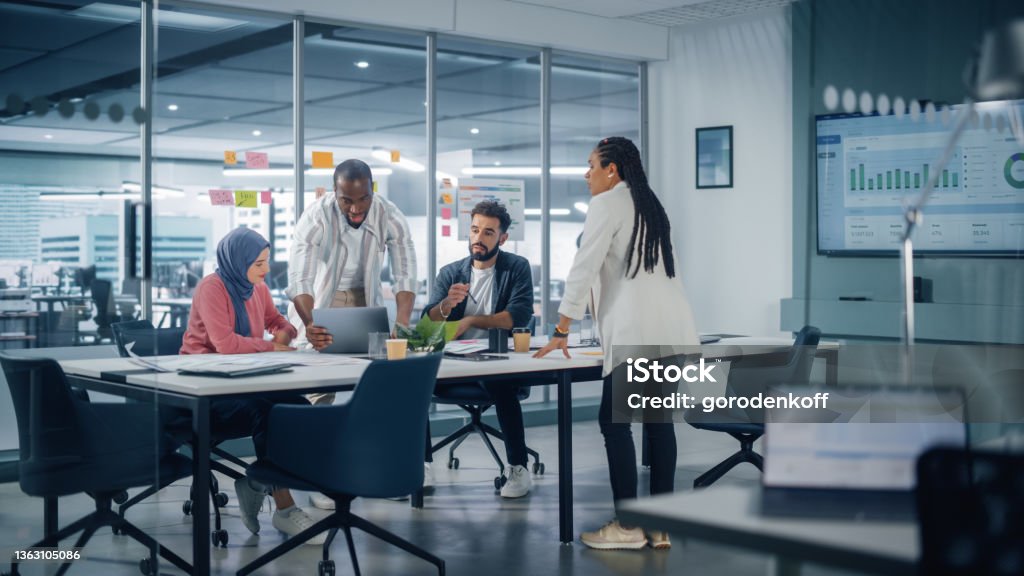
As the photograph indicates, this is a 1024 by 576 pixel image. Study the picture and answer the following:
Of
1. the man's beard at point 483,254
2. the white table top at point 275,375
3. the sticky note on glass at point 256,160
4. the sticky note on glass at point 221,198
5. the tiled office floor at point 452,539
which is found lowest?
the tiled office floor at point 452,539

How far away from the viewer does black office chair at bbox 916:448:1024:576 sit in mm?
1299

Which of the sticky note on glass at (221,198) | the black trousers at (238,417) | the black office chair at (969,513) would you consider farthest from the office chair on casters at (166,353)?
the black office chair at (969,513)

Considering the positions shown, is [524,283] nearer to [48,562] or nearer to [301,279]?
[301,279]

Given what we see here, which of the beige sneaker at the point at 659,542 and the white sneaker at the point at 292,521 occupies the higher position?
the white sneaker at the point at 292,521

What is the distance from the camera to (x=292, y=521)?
4.28m

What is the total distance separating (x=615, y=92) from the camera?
322 inches

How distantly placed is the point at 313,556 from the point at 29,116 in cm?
197

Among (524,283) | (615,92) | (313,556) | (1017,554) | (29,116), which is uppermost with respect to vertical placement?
(615,92)

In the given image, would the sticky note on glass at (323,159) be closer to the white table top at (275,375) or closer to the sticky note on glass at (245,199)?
the sticky note on glass at (245,199)

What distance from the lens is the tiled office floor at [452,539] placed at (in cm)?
323

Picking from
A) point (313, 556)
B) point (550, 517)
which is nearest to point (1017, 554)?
point (313, 556)

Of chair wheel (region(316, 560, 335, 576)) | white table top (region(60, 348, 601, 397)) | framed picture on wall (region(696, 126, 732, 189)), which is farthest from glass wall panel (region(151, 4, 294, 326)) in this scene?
framed picture on wall (region(696, 126, 732, 189))

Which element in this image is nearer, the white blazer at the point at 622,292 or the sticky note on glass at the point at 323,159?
the white blazer at the point at 622,292

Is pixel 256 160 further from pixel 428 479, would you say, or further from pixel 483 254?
pixel 428 479
